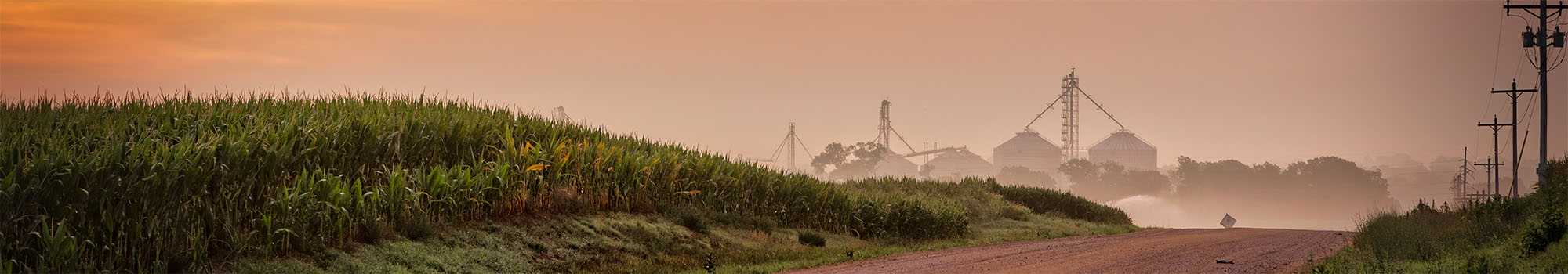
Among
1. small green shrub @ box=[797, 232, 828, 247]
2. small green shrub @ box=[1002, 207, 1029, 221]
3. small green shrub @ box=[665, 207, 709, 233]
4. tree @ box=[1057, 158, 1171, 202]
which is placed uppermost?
tree @ box=[1057, 158, 1171, 202]

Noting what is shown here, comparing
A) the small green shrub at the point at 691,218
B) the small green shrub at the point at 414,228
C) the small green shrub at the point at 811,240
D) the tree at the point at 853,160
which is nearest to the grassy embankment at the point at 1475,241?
the small green shrub at the point at 811,240

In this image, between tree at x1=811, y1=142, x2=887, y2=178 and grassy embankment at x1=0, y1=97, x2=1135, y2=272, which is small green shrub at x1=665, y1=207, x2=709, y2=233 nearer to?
grassy embankment at x1=0, y1=97, x2=1135, y2=272

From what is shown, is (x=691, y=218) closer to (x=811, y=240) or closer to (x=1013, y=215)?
(x=811, y=240)

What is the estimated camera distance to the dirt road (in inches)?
707

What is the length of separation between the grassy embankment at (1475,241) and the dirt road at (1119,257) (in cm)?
102

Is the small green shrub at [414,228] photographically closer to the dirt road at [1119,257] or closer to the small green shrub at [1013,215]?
the dirt road at [1119,257]

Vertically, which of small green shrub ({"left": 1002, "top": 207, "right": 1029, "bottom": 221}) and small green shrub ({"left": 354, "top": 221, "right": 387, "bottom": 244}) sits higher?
small green shrub ({"left": 1002, "top": 207, "right": 1029, "bottom": 221})

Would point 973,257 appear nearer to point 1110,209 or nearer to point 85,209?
point 85,209

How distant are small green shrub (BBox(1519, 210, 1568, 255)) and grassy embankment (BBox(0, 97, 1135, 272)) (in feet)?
39.5

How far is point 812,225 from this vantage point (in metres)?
27.6

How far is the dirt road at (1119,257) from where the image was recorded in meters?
18.0

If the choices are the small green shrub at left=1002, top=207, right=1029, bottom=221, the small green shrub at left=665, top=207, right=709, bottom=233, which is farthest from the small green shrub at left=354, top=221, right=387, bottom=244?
the small green shrub at left=1002, top=207, right=1029, bottom=221

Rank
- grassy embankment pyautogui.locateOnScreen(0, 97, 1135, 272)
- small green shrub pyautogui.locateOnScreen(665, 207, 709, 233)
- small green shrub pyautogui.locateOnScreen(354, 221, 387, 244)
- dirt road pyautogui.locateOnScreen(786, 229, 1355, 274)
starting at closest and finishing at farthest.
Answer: grassy embankment pyautogui.locateOnScreen(0, 97, 1135, 272) → small green shrub pyautogui.locateOnScreen(354, 221, 387, 244) → dirt road pyautogui.locateOnScreen(786, 229, 1355, 274) → small green shrub pyautogui.locateOnScreen(665, 207, 709, 233)

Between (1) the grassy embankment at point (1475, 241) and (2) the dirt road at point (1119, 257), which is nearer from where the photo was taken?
(1) the grassy embankment at point (1475, 241)
